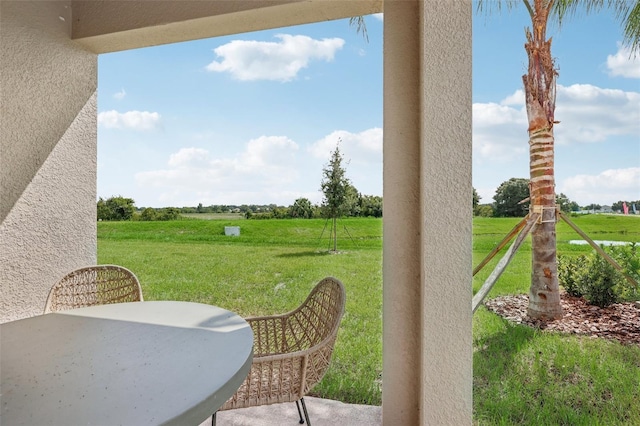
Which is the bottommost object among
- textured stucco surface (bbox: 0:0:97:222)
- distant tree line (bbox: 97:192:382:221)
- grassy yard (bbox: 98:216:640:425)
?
grassy yard (bbox: 98:216:640:425)

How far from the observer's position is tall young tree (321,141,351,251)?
124 inches

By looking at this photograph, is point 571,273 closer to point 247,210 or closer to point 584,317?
point 584,317

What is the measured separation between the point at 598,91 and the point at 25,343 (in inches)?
120

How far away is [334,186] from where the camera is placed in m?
3.17

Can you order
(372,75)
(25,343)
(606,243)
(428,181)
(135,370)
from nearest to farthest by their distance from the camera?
1. (135,370)
2. (25,343)
3. (428,181)
4. (606,243)
5. (372,75)

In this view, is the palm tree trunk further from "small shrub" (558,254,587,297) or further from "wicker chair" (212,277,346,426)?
"wicker chair" (212,277,346,426)

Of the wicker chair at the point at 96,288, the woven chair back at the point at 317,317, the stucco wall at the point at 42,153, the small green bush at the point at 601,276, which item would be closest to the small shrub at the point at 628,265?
the small green bush at the point at 601,276

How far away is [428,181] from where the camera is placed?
172 centimetres

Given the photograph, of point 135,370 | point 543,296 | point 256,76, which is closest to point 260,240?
point 256,76

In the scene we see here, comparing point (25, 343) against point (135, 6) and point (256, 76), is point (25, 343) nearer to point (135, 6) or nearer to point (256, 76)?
point (135, 6)

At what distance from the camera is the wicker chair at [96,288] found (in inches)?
78.4

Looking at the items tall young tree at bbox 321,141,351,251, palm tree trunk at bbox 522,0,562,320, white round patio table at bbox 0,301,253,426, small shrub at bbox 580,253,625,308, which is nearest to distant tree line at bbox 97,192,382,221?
tall young tree at bbox 321,141,351,251

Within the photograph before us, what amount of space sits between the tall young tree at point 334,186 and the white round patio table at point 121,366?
185cm

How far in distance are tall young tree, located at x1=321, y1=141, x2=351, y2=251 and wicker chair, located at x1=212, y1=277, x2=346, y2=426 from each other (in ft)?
4.62
